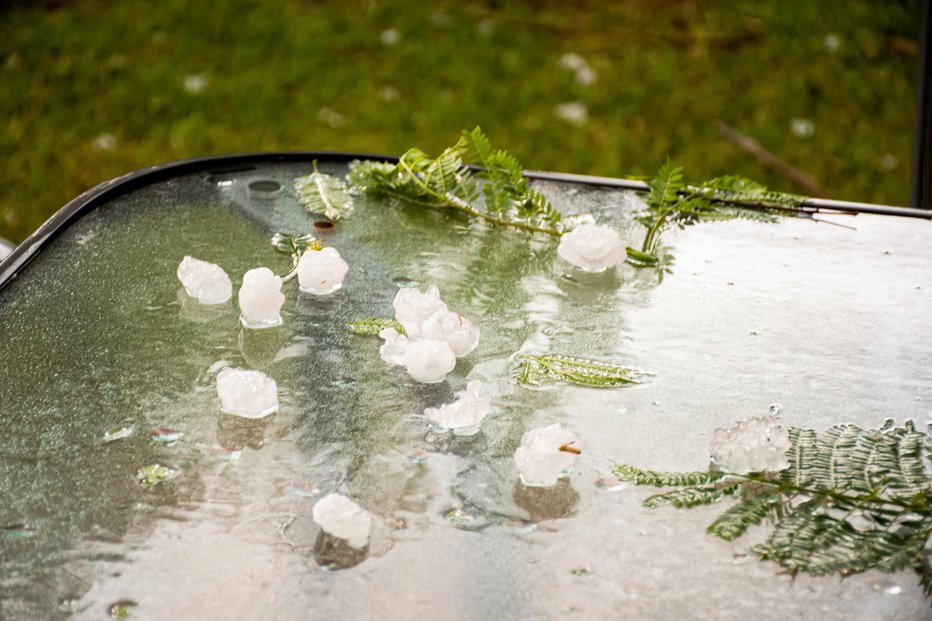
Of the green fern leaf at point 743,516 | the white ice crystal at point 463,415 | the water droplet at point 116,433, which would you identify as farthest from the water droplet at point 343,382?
the green fern leaf at point 743,516

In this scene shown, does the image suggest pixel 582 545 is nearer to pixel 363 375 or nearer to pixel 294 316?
pixel 363 375

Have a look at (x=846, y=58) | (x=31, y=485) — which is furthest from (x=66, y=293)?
(x=846, y=58)

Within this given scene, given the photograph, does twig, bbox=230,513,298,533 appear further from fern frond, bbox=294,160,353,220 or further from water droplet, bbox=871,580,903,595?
fern frond, bbox=294,160,353,220

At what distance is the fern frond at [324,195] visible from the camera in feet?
5.20

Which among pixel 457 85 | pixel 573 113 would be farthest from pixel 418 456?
pixel 457 85

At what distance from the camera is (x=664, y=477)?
102cm

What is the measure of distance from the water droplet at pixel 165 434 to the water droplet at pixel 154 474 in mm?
45

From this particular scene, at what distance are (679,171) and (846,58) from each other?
2.92 metres

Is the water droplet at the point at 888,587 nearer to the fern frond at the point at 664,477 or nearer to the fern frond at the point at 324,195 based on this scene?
the fern frond at the point at 664,477

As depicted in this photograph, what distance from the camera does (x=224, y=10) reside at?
4.34 meters

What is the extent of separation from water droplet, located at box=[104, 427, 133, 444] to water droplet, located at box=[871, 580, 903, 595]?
0.74 meters

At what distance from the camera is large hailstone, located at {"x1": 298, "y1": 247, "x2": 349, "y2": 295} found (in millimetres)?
1362

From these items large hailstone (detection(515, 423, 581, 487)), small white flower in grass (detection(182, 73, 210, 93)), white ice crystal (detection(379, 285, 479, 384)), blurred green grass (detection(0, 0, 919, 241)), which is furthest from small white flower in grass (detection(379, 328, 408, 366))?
small white flower in grass (detection(182, 73, 210, 93))

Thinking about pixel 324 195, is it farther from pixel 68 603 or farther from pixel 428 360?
pixel 68 603
